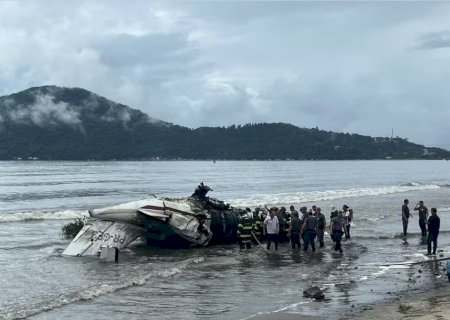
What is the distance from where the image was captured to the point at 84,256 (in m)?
23.0

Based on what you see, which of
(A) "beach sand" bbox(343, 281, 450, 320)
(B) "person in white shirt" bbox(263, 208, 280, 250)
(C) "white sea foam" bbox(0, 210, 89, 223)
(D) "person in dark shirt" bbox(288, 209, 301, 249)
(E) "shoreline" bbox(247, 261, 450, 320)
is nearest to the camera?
(A) "beach sand" bbox(343, 281, 450, 320)

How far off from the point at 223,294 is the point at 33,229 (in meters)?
22.1

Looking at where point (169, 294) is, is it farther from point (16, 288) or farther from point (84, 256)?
point (84, 256)

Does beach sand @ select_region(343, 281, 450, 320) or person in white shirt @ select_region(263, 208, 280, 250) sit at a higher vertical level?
person in white shirt @ select_region(263, 208, 280, 250)

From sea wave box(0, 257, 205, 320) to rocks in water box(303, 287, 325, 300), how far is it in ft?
16.0

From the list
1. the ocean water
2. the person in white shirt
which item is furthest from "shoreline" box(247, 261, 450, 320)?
the person in white shirt

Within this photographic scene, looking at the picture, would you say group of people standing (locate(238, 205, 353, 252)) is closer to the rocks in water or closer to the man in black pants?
the man in black pants

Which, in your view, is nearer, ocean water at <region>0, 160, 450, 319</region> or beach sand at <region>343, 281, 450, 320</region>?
beach sand at <region>343, 281, 450, 320</region>

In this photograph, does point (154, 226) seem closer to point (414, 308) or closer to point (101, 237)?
point (101, 237)

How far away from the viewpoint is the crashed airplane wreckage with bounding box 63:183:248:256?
23.7 m

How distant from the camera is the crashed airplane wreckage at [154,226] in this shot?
2370 centimetres

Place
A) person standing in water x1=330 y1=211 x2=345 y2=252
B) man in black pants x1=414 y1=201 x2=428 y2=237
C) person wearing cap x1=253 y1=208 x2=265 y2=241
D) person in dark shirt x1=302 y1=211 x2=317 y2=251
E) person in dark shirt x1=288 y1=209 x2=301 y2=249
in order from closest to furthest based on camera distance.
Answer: person in dark shirt x1=302 y1=211 x2=317 y2=251, person standing in water x1=330 y1=211 x2=345 y2=252, person in dark shirt x1=288 y1=209 x2=301 y2=249, person wearing cap x1=253 y1=208 x2=265 y2=241, man in black pants x1=414 y1=201 x2=428 y2=237

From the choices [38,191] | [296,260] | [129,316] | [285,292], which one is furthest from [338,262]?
[38,191]

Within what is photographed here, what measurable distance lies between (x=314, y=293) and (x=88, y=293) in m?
5.79
